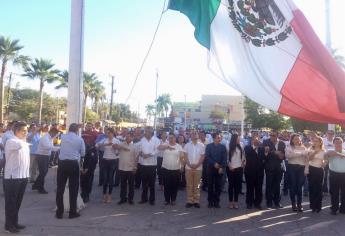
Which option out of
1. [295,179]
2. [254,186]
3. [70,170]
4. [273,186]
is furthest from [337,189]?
[70,170]

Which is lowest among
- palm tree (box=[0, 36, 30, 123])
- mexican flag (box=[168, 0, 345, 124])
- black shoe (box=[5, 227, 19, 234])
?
black shoe (box=[5, 227, 19, 234])

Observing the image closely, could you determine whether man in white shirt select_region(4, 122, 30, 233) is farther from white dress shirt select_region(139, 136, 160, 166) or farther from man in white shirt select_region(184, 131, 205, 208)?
man in white shirt select_region(184, 131, 205, 208)

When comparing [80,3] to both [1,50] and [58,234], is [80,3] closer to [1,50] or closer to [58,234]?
[58,234]

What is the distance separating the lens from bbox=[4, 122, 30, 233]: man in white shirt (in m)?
6.86

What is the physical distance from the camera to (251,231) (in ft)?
24.6

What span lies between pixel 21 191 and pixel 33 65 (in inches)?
1547

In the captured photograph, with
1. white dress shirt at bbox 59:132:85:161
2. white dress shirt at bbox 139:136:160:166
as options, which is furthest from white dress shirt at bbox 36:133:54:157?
white dress shirt at bbox 59:132:85:161

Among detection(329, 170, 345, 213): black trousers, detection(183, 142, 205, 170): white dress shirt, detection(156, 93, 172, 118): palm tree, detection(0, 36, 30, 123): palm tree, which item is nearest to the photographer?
detection(329, 170, 345, 213): black trousers

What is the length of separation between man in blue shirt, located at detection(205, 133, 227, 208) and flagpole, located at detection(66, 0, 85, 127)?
338 cm

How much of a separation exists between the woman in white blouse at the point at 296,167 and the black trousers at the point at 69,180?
197 inches

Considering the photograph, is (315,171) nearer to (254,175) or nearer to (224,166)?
(254,175)

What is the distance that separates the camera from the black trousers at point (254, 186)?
975cm

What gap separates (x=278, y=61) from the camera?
5.08 m

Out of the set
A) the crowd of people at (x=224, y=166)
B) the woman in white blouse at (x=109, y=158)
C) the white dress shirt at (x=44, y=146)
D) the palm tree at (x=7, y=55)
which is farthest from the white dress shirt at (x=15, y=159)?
the palm tree at (x=7, y=55)
